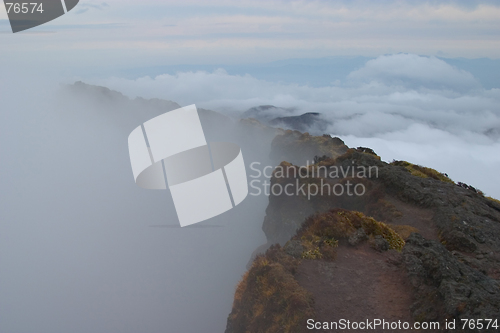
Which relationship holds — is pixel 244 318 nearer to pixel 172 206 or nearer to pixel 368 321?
pixel 368 321

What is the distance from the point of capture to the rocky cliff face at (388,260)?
1031 cm

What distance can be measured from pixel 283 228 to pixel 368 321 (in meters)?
25.4

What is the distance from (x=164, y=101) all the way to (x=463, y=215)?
157 metres

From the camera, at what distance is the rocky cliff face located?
33.8 feet

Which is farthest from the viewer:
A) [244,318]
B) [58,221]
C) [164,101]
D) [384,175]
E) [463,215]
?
[164,101]

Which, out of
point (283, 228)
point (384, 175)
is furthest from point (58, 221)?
point (384, 175)

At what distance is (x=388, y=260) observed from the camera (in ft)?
44.3

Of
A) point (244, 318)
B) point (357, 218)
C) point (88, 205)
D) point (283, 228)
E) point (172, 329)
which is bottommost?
point (88, 205)

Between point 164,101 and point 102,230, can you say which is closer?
point 102,230

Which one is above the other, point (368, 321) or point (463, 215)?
point (368, 321)

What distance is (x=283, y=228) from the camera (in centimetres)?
3584

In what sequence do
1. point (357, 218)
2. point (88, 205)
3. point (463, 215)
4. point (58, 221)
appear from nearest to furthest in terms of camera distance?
1. point (357, 218)
2. point (463, 215)
3. point (58, 221)
4. point (88, 205)

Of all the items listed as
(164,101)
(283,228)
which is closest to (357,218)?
(283,228)

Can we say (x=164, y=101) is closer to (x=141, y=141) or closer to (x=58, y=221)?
(x=58, y=221)
